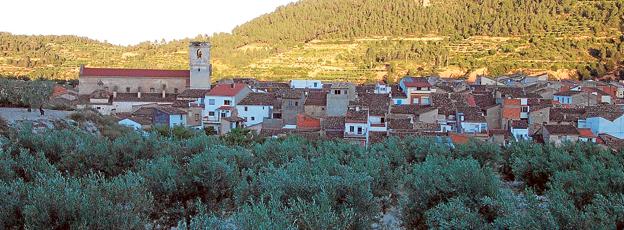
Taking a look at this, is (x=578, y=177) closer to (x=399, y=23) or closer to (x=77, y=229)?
(x=77, y=229)

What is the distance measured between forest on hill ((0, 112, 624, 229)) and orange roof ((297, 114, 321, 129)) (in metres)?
16.1

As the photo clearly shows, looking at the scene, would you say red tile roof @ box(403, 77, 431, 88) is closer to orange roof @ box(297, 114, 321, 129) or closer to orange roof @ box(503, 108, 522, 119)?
orange roof @ box(503, 108, 522, 119)

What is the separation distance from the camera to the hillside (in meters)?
75.0

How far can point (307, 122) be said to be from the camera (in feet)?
118

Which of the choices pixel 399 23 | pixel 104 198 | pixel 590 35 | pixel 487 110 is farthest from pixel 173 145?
pixel 399 23

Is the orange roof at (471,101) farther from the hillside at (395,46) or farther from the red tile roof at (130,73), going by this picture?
the hillside at (395,46)

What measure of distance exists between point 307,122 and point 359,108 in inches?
125

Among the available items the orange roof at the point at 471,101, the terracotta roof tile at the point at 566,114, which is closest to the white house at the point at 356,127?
the orange roof at the point at 471,101

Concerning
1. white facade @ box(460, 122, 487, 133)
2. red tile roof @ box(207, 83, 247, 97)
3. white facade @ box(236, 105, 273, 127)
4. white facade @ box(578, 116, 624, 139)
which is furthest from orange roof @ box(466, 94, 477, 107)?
red tile roof @ box(207, 83, 247, 97)

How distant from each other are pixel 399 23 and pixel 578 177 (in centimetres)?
8720

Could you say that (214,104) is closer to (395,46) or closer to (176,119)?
(176,119)

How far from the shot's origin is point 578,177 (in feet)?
41.1

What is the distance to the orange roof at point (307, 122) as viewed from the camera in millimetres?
35412

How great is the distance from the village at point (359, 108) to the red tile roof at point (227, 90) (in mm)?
81
